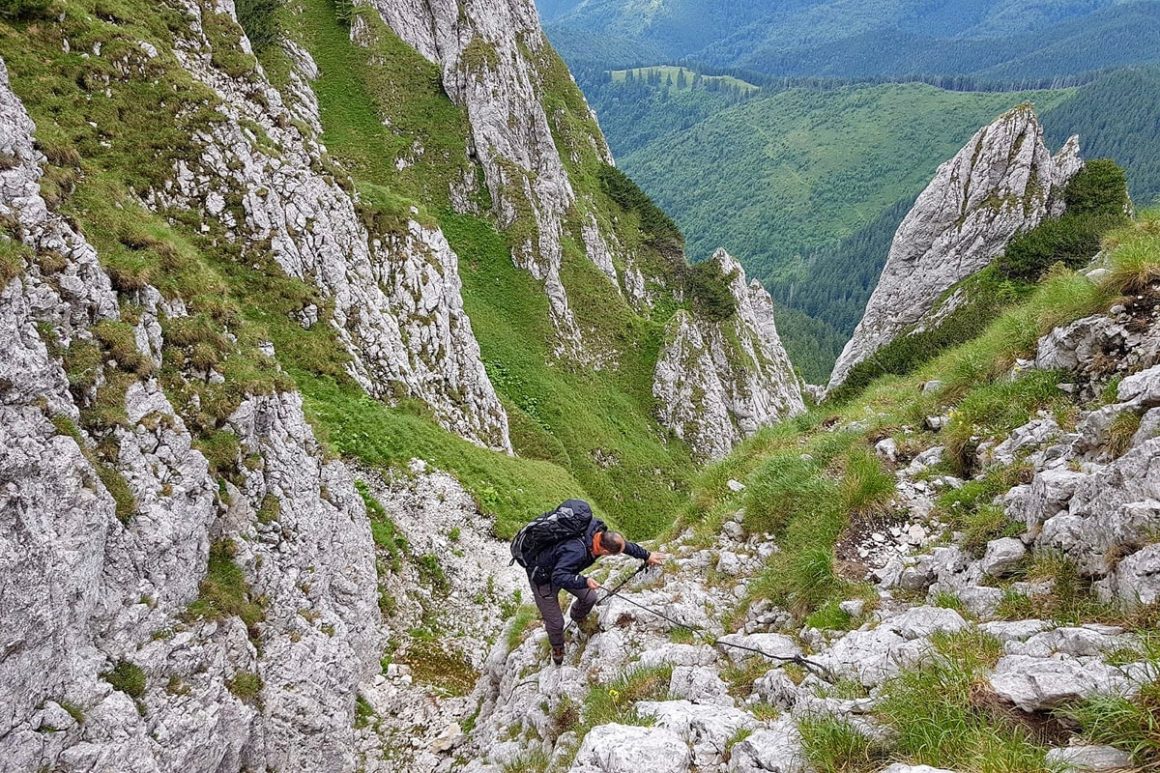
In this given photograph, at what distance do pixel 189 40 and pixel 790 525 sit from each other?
30500 millimetres

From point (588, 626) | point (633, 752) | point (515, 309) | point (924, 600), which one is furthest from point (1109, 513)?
point (515, 309)

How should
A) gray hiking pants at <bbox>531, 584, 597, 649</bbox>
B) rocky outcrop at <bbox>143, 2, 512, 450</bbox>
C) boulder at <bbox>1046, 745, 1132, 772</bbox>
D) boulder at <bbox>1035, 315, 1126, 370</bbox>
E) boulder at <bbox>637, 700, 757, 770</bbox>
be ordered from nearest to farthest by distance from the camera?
1. boulder at <bbox>1046, 745, 1132, 772</bbox>
2. boulder at <bbox>637, 700, 757, 770</bbox>
3. boulder at <bbox>1035, 315, 1126, 370</bbox>
4. gray hiking pants at <bbox>531, 584, 597, 649</bbox>
5. rocky outcrop at <bbox>143, 2, 512, 450</bbox>

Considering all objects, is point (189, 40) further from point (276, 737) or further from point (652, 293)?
point (652, 293)

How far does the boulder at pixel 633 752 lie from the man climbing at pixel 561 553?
3.03m

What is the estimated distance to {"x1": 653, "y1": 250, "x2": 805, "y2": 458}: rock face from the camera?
160ft

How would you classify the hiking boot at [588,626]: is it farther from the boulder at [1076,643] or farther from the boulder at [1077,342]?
the boulder at [1077,342]

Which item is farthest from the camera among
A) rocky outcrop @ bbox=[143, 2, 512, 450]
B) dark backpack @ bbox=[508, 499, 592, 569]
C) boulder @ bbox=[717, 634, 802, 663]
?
rocky outcrop @ bbox=[143, 2, 512, 450]

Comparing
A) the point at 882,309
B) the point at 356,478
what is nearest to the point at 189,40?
the point at 356,478

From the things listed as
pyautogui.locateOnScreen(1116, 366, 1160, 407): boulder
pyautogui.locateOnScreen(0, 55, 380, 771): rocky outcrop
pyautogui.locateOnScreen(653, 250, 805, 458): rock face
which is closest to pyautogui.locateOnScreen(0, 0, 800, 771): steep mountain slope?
pyautogui.locateOnScreen(0, 55, 380, 771): rocky outcrop

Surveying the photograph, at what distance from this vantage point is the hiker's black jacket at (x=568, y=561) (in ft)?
29.8

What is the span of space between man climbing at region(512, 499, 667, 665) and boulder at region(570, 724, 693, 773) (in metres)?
3.03

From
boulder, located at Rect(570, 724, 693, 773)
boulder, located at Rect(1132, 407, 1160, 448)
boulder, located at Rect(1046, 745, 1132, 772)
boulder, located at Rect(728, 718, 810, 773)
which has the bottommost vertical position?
boulder, located at Rect(728, 718, 810, 773)

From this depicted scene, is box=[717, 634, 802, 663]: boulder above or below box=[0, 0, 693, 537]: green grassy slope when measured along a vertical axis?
below

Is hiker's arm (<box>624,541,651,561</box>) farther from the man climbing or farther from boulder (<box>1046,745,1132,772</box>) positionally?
boulder (<box>1046,745,1132,772</box>)
